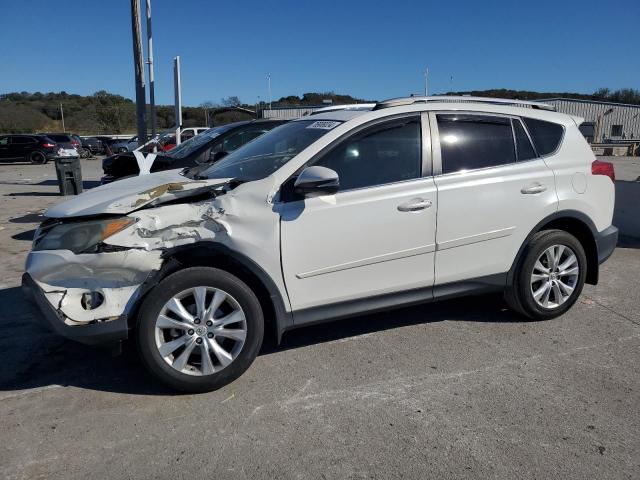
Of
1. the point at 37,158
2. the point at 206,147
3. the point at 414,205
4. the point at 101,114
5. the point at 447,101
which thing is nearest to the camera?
the point at 414,205

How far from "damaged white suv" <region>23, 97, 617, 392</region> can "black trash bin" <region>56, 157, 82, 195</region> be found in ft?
34.0

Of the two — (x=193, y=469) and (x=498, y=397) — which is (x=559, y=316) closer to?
(x=498, y=397)

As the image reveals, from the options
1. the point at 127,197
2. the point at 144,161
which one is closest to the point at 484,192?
the point at 127,197

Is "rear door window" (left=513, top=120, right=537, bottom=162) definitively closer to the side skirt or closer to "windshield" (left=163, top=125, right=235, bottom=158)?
the side skirt

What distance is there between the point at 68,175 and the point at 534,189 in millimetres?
12460

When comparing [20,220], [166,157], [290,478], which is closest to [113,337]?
[290,478]

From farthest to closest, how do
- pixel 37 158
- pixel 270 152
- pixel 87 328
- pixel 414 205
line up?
pixel 37 158 < pixel 270 152 < pixel 414 205 < pixel 87 328

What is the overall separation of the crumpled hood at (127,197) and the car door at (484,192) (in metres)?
1.66

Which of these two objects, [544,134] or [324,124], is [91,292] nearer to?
[324,124]

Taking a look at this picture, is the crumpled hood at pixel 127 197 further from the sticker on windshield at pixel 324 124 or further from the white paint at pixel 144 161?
the white paint at pixel 144 161

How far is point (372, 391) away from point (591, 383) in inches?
57.0

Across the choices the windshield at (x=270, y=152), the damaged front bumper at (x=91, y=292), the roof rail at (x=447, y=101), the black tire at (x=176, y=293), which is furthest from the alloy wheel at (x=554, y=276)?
the damaged front bumper at (x=91, y=292)

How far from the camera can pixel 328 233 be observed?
3568 millimetres

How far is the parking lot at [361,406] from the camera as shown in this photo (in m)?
2.70
